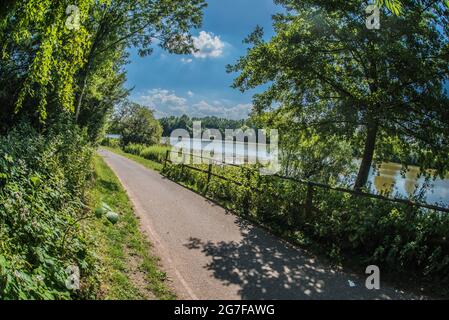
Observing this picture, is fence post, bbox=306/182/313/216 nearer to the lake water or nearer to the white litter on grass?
the lake water

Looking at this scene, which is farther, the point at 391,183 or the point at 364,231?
the point at 391,183

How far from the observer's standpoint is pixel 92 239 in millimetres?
5434

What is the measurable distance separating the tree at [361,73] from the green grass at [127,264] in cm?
568

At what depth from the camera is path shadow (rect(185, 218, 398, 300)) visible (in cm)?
525

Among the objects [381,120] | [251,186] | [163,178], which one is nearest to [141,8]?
[163,178]

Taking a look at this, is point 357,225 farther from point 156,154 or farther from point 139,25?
point 156,154

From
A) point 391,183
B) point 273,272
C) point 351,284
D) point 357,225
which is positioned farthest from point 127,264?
point 391,183

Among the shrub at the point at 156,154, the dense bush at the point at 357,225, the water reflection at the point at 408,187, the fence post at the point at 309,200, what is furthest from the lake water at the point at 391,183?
the shrub at the point at 156,154

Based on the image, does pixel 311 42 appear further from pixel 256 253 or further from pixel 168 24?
pixel 168 24

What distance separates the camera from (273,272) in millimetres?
5992

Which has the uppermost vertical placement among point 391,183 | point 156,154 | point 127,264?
point 156,154

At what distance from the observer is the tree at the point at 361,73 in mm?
7887

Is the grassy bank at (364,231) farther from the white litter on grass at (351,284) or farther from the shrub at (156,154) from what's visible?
the shrub at (156,154)

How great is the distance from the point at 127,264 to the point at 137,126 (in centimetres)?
5704
